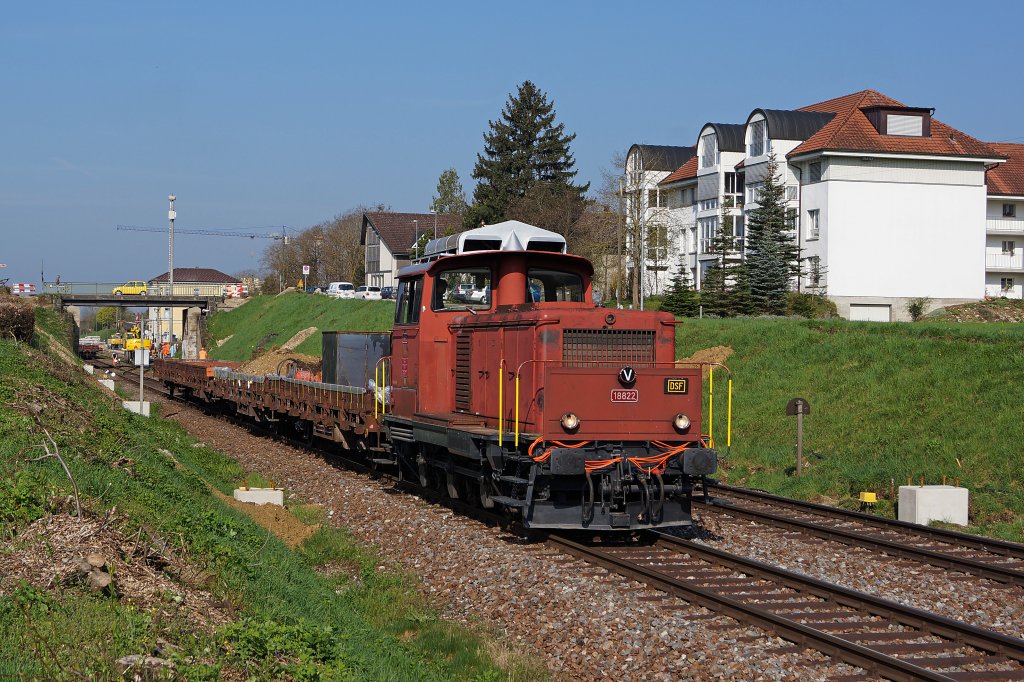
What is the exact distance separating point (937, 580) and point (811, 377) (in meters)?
12.7

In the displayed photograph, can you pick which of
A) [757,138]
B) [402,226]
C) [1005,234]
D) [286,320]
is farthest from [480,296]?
[402,226]

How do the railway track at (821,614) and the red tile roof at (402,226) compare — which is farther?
the red tile roof at (402,226)

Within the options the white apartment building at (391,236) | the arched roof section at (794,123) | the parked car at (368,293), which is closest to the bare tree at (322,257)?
the white apartment building at (391,236)

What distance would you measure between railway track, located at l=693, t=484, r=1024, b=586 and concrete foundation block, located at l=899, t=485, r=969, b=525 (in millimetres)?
872

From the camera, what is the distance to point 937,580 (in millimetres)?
10539

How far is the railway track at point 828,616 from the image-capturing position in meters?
7.61

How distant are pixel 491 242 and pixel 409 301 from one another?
157 cm

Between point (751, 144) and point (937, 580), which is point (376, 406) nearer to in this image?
point (937, 580)

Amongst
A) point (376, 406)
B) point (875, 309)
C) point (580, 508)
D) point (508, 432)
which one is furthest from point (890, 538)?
point (875, 309)

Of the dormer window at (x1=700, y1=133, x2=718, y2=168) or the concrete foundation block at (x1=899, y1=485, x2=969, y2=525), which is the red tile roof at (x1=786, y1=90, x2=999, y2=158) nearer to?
the dormer window at (x1=700, y1=133, x2=718, y2=168)

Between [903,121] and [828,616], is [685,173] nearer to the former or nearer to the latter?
[903,121]

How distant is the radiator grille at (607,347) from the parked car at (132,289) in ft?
230

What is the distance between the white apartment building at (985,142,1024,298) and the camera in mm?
56500

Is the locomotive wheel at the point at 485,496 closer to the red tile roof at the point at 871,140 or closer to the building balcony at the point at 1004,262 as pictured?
the red tile roof at the point at 871,140
